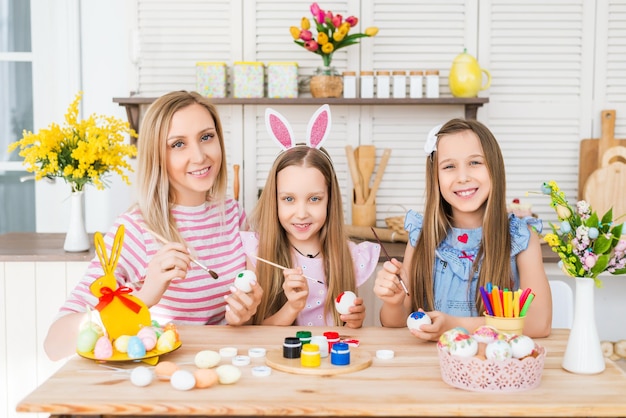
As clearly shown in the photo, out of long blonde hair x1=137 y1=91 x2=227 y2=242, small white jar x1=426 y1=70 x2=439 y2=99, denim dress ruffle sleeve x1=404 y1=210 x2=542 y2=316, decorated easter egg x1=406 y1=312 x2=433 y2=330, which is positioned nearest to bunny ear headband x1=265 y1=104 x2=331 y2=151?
long blonde hair x1=137 y1=91 x2=227 y2=242

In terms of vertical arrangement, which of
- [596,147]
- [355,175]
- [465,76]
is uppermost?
[465,76]

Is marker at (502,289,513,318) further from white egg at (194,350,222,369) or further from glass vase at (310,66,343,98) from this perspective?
glass vase at (310,66,343,98)

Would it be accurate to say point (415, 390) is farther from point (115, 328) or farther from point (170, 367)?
point (115, 328)

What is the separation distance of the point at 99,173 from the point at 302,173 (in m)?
1.07

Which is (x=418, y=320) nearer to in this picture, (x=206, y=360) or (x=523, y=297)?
(x=523, y=297)

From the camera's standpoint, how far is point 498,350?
1.23m

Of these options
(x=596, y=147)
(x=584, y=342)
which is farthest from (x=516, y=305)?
(x=596, y=147)

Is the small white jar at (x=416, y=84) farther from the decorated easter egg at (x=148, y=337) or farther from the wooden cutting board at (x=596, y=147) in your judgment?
the decorated easter egg at (x=148, y=337)

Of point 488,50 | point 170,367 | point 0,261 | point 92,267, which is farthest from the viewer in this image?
point 488,50

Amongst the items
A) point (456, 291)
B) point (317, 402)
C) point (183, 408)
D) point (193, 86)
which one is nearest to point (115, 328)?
point (183, 408)

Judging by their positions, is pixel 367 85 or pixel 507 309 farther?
pixel 367 85

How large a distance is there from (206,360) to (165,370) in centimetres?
9

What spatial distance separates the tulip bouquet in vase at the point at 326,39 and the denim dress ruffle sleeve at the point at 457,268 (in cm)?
125

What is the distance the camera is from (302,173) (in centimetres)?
195
